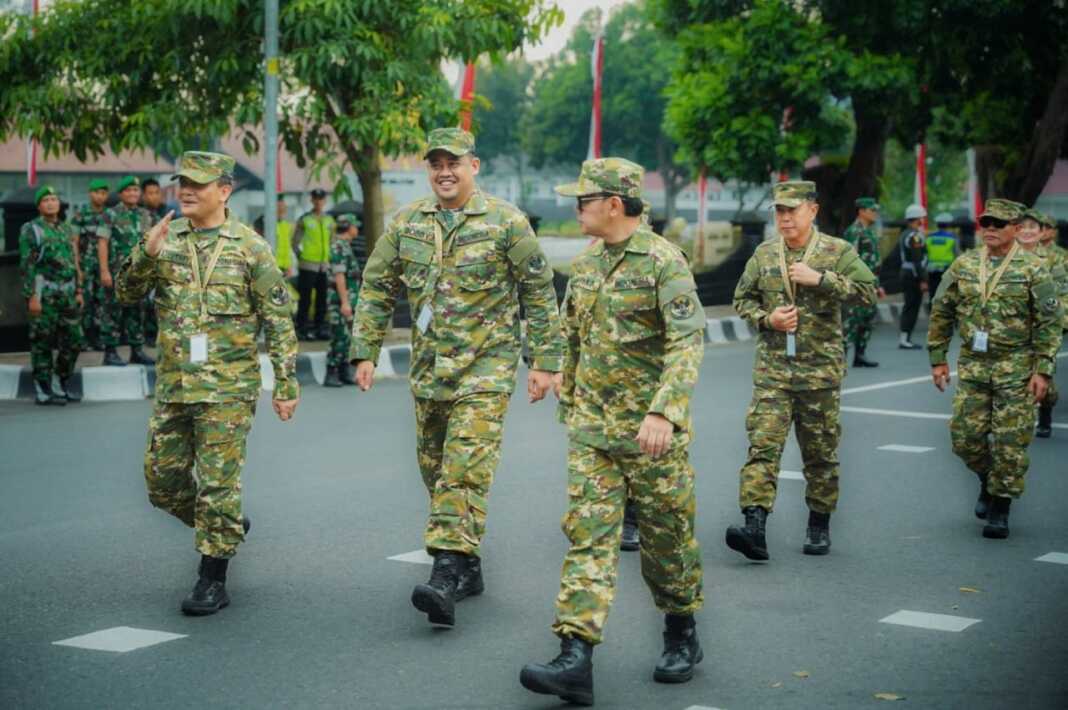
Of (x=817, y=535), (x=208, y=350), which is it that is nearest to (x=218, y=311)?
(x=208, y=350)

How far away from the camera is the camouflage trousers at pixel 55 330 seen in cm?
1330

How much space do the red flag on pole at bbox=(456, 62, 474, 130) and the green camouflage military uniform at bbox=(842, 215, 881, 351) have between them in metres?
4.37

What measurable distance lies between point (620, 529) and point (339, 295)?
964 cm

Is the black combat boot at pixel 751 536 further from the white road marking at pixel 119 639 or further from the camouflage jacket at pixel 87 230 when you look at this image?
the camouflage jacket at pixel 87 230

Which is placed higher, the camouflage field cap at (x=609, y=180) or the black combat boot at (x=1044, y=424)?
the camouflage field cap at (x=609, y=180)

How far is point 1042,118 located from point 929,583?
750 inches

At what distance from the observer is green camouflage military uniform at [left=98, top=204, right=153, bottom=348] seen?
48.0ft

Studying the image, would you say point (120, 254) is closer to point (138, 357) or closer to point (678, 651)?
point (138, 357)

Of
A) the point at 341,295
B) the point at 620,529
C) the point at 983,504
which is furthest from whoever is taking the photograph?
the point at 341,295

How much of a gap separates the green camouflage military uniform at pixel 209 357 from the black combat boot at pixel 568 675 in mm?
1892

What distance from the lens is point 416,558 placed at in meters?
7.67

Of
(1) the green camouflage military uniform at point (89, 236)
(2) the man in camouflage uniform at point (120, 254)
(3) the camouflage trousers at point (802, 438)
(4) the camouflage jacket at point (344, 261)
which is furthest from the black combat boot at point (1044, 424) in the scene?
(1) the green camouflage military uniform at point (89, 236)

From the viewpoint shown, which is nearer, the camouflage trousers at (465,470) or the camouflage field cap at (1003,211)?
the camouflage trousers at (465,470)

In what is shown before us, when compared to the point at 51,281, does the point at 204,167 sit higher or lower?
higher
